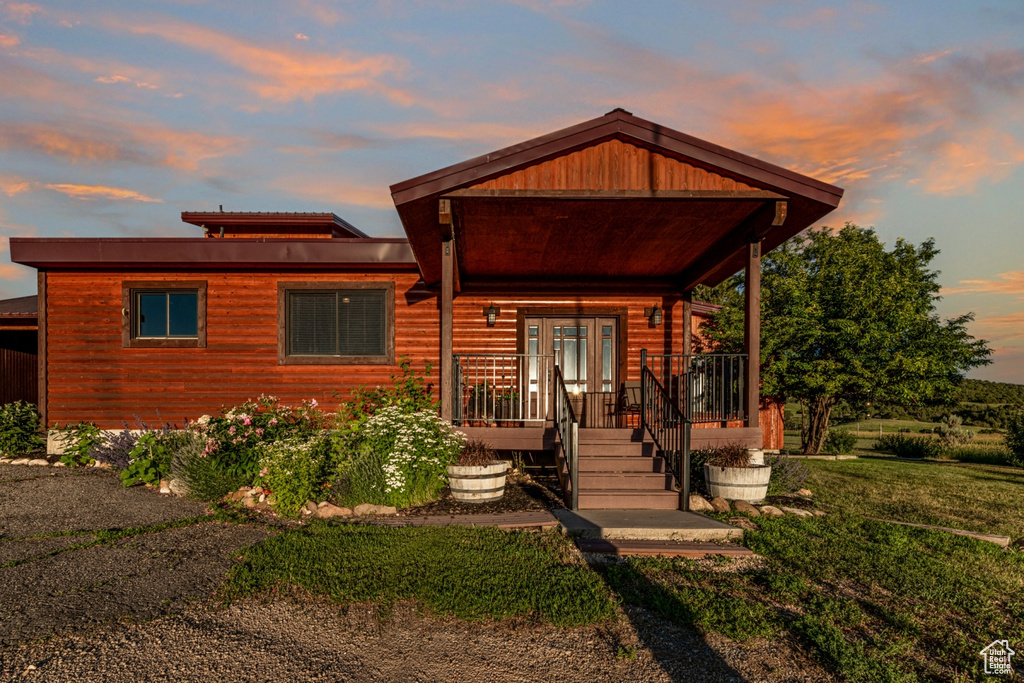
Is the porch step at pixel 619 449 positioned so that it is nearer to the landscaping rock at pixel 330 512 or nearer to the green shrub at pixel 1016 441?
the landscaping rock at pixel 330 512

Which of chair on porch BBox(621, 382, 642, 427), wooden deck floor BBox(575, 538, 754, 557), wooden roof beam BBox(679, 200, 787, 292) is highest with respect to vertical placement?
wooden roof beam BBox(679, 200, 787, 292)

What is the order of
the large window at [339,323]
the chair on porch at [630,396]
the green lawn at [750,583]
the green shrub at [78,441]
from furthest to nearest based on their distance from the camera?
the chair on porch at [630,396]
the large window at [339,323]
the green shrub at [78,441]
the green lawn at [750,583]

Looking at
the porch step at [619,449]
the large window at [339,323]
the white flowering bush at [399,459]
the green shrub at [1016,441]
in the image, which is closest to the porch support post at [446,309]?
the white flowering bush at [399,459]

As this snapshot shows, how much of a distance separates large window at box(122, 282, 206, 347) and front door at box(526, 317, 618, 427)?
19.0 feet

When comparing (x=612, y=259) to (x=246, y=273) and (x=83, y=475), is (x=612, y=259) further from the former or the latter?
(x=83, y=475)

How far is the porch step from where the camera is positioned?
301 inches

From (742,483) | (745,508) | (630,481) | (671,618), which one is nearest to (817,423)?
(742,483)

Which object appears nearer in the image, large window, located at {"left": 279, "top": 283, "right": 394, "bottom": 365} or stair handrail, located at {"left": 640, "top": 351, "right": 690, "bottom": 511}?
stair handrail, located at {"left": 640, "top": 351, "right": 690, "bottom": 511}

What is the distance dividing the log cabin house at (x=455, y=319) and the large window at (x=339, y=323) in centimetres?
2

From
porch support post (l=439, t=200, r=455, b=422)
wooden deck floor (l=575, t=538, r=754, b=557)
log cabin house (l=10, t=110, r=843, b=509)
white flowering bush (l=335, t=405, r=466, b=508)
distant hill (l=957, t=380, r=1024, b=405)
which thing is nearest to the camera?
wooden deck floor (l=575, t=538, r=754, b=557)

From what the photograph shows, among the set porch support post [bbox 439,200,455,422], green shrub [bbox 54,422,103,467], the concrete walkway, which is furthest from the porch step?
green shrub [bbox 54,422,103,467]

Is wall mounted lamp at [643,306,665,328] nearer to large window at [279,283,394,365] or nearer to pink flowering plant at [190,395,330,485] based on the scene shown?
large window at [279,283,394,365]

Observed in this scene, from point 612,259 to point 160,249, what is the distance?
750cm

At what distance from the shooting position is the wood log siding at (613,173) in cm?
703
